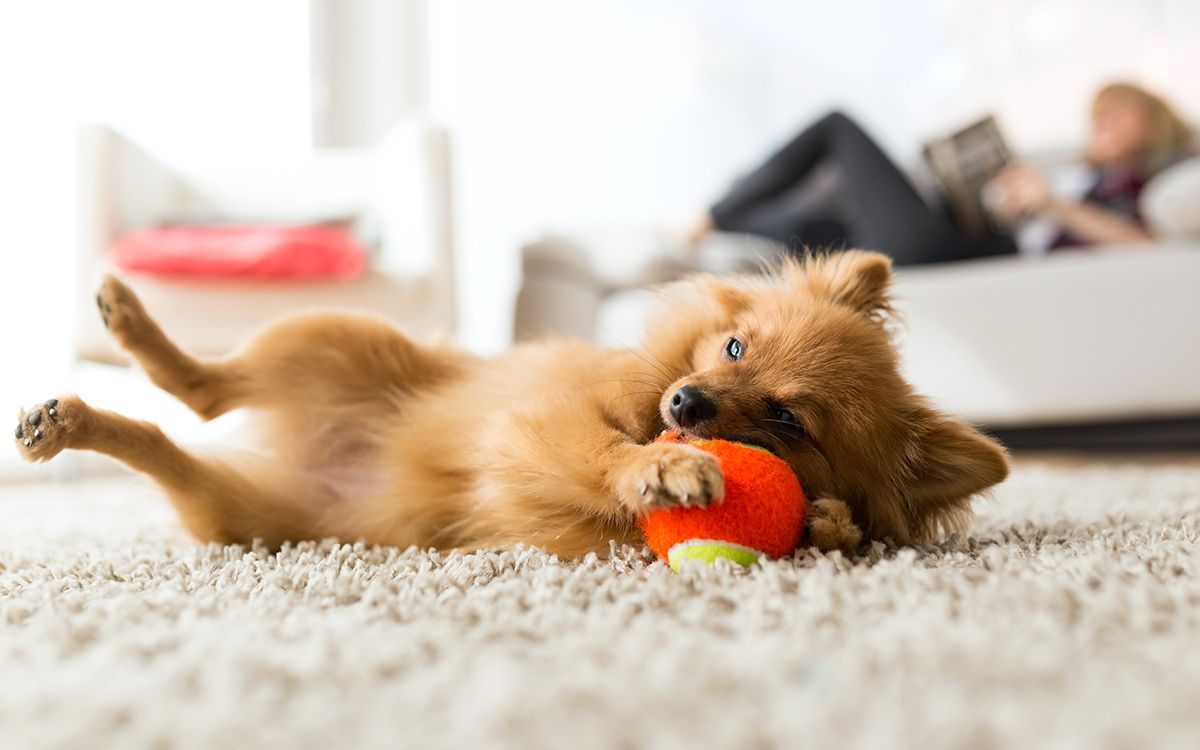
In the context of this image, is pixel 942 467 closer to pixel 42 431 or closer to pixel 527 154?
pixel 42 431

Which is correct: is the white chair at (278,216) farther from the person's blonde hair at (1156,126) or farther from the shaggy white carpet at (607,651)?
the person's blonde hair at (1156,126)

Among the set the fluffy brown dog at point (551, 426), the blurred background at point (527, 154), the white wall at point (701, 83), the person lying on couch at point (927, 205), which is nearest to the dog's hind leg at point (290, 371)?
the fluffy brown dog at point (551, 426)

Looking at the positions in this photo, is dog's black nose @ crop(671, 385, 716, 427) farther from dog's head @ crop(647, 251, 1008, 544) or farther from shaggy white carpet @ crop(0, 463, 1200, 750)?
shaggy white carpet @ crop(0, 463, 1200, 750)

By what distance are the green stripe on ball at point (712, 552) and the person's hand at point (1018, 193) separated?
3308 mm

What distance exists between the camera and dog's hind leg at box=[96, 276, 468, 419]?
1710 mm

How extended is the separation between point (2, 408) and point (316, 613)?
161 inches

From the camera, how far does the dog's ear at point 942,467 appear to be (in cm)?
142

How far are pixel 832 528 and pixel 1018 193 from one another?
333cm

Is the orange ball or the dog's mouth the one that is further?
the dog's mouth

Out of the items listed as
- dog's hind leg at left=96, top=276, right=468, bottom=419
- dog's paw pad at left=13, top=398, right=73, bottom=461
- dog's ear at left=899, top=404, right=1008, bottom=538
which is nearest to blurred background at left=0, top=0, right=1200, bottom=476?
dog's ear at left=899, top=404, right=1008, bottom=538

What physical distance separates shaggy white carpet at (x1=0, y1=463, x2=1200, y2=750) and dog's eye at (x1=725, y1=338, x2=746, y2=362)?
16.5 inches

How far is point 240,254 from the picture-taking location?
3.44 m

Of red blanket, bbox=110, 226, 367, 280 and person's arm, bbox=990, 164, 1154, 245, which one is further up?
person's arm, bbox=990, 164, 1154, 245

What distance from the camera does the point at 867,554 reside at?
132 cm
